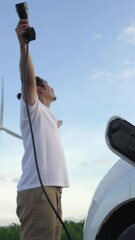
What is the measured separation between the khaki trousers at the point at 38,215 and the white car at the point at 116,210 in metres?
1.02

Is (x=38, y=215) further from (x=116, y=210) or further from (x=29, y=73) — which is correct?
(x=116, y=210)

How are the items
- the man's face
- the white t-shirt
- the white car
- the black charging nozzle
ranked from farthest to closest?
the man's face < the white t-shirt < the black charging nozzle < the white car

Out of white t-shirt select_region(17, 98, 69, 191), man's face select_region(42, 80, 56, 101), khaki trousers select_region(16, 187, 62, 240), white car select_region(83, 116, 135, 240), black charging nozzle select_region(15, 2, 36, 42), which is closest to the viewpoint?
white car select_region(83, 116, 135, 240)

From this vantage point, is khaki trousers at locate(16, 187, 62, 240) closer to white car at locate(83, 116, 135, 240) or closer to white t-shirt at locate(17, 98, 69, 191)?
white t-shirt at locate(17, 98, 69, 191)

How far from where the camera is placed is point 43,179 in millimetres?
4152

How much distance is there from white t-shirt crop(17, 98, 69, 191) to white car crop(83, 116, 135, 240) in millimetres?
1125

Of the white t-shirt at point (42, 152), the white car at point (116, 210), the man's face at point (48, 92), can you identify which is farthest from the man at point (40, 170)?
the white car at point (116, 210)

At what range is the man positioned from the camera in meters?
4.08

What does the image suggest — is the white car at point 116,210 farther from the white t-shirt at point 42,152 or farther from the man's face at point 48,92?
the man's face at point 48,92

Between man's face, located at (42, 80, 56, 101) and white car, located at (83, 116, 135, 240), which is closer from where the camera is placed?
white car, located at (83, 116, 135, 240)

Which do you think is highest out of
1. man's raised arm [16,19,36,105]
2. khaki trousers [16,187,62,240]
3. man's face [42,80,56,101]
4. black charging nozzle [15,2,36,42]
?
black charging nozzle [15,2,36,42]

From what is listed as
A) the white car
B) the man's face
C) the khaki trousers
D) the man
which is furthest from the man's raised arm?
the white car

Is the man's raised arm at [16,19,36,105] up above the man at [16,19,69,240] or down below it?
above

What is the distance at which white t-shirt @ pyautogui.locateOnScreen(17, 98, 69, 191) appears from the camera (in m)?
4.18
